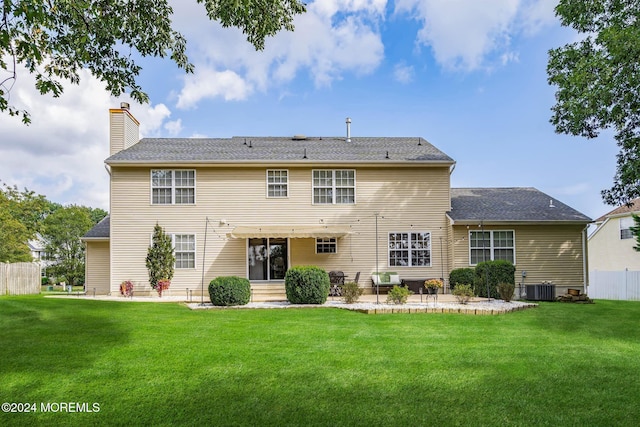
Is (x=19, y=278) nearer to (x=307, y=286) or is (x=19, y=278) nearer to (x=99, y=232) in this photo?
(x=99, y=232)

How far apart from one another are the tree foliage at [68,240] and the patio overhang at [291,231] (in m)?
28.9

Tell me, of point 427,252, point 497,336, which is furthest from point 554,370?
point 427,252

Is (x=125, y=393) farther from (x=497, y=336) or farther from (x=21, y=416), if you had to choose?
(x=497, y=336)

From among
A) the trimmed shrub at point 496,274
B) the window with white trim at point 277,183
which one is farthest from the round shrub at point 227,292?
the trimmed shrub at point 496,274

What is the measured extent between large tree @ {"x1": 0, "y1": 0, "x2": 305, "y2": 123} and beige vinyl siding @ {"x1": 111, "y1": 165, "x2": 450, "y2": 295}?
1038 centimetres

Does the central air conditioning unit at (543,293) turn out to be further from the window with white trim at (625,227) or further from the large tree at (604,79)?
the window with white trim at (625,227)

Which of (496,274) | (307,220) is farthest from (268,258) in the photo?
(496,274)

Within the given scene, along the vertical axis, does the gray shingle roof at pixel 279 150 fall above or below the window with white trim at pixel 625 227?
above

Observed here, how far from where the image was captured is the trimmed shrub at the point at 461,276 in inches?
716

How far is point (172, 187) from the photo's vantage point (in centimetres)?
1991

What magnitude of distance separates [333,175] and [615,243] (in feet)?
77.7

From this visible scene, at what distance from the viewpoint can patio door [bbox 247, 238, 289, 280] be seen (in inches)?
784

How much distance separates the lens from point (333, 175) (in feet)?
66.5

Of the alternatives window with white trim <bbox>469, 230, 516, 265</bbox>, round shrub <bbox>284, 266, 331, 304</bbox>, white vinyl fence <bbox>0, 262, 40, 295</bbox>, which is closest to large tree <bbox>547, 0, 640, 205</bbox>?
window with white trim <bbox>469, 230, 516, 265</bbox>
